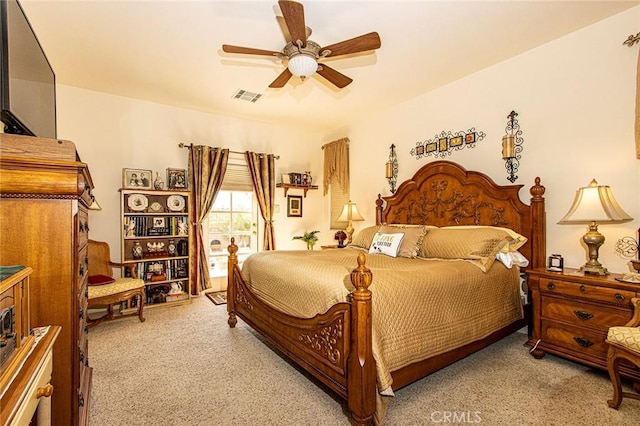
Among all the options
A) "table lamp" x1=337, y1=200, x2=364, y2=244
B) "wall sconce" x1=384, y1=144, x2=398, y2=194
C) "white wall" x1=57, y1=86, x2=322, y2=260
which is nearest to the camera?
"white wall" x1=57, y1=86, x2=322, y2=260

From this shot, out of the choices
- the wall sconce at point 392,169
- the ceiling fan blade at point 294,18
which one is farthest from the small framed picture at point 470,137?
the ceiling fan blade at point 294,18

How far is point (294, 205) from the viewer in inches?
221

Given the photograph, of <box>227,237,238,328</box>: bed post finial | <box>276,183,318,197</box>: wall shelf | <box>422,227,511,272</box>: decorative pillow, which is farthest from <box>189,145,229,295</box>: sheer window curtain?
<box>422,227,511,272</box>: decorative pillow

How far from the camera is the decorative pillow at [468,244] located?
8.73 feet

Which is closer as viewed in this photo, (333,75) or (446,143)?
(333,75)

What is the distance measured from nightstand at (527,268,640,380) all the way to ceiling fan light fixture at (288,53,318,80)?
8.14 ft

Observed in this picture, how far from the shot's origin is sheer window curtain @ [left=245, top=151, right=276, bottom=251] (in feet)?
16.5

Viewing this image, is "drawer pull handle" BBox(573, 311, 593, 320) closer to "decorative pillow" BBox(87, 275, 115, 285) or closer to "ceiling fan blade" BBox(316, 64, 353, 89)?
"ceiling fan blade" BBox(316, 64, 353, 89)

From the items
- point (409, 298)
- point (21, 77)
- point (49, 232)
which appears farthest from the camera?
A: point (409, 298)

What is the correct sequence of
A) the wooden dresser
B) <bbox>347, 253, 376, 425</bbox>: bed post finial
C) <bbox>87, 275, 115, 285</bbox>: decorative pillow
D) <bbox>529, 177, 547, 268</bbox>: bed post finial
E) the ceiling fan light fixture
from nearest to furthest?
the wooden dresser → <bbox>347, 253, 376, 425</bbox>: bed post finial → the ceiling fan light fixture → <bbox>529, 177, 547, 268</bbox>: bed post finial → <bbox>87, 275, 115, 285</bbox>: decorative pillow

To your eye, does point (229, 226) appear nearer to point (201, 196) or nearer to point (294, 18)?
point (201, 196)

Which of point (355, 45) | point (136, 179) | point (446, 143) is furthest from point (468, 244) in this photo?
point (136, 179)

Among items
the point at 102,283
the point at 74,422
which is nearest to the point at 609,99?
the point at 74,422

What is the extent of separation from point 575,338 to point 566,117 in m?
1.92
